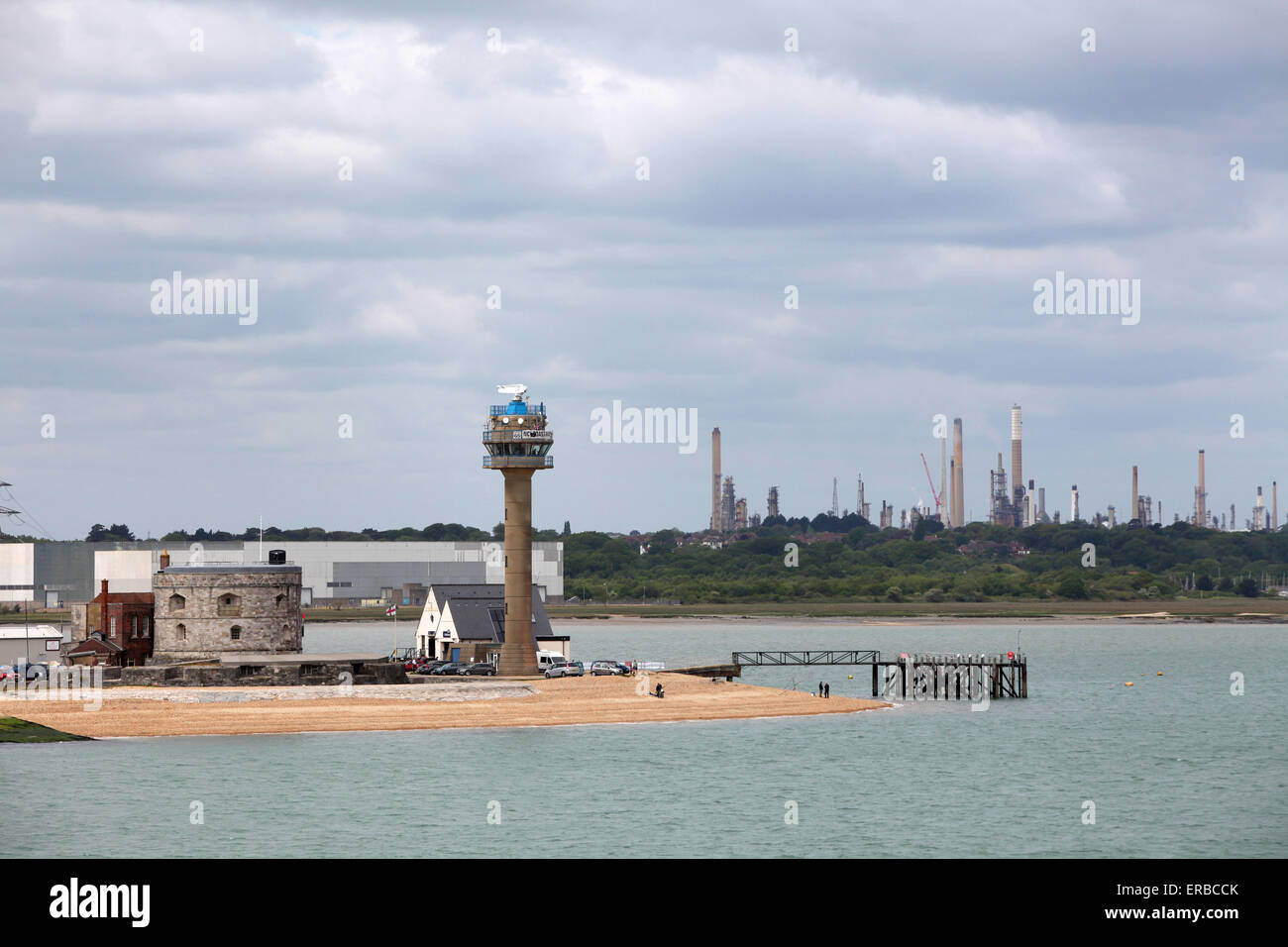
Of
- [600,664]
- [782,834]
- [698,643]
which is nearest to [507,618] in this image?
[600,664]

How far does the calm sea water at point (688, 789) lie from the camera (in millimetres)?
54156

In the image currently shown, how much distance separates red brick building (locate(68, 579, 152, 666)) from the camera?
10456cm

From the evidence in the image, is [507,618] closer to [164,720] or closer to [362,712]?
[362,712]

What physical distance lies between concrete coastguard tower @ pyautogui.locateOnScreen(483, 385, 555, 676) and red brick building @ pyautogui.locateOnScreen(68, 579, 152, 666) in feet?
81.3

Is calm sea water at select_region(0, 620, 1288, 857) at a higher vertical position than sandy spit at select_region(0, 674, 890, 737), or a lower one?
lower

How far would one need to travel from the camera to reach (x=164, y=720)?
3241 inches

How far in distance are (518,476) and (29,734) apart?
32.5m

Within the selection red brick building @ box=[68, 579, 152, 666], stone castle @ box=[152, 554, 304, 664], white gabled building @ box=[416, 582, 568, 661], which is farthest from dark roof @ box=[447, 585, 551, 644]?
red brick building @ box=[68, 579, 152, 666]

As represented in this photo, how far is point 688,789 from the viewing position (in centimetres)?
6500

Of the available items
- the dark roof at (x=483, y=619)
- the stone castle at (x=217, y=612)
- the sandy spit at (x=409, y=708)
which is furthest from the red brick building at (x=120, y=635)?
the dark roof at (x=483, y=619)

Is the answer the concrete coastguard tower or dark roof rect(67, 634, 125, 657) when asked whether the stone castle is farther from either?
the concrete coastguard tower

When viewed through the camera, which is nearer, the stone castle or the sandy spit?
the sandy spit
